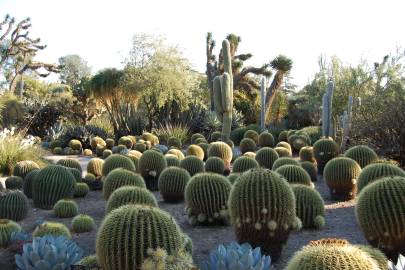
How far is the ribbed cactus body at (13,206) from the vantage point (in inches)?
281

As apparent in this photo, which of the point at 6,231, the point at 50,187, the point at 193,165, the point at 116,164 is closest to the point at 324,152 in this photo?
the point at 193,165

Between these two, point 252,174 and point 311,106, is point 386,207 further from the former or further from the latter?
point 311,106

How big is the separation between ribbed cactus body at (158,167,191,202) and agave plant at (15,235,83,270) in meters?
3.68

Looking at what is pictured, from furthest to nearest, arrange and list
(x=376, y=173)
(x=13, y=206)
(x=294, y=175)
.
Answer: (x=294, y=175)
(x=13, y=206)
(x=376, y=173)

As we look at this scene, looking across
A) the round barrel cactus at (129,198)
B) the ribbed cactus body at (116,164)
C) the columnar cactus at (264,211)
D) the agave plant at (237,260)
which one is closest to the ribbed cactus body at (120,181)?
the round barrel cactus at (129,198)

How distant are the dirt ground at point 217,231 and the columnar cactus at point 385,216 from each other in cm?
84

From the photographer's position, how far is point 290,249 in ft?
18.0

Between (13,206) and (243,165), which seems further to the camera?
(243,165)

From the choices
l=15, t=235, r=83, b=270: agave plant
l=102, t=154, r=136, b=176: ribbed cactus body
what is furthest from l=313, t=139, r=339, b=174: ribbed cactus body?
l=15, t=235, r=83, b=270: agave plant

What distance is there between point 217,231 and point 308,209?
1191 mm

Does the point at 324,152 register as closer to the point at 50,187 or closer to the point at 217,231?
the point at 217,231

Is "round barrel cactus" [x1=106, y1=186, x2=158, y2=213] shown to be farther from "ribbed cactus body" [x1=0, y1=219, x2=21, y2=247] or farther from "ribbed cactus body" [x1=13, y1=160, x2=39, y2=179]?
"ribbed cactus body" [x1=13, y1=160, x2=39, y2=179]

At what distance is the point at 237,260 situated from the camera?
3.76 metres

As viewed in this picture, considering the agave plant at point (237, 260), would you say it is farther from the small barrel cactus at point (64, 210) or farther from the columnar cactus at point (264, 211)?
the small barrel cactus at point (64, 210)
